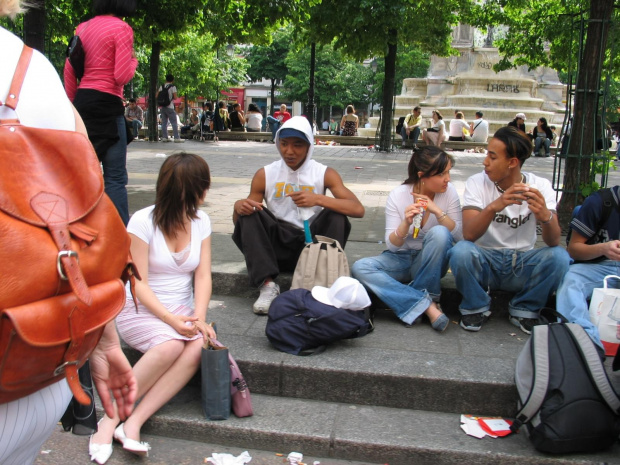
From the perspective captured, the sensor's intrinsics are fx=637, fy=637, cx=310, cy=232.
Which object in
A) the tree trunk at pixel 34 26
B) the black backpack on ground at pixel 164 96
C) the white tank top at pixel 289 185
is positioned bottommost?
the white tank top at pixel 289 185

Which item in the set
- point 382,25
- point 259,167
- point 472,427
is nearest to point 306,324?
point 472,427

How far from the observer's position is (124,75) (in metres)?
4.50

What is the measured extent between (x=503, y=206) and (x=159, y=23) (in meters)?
10.9

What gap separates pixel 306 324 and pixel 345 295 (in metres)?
0.28

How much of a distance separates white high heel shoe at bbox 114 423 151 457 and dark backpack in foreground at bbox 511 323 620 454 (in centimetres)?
180

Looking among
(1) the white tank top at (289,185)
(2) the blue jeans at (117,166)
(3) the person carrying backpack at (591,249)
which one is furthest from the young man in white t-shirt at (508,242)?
(2) the blue jeans at (117,166)

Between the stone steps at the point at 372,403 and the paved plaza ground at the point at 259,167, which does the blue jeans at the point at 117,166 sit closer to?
the stone steps at the point at 372,403

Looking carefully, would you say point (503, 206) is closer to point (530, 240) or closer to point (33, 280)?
point (530, 240)

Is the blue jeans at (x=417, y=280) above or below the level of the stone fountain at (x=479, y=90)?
below

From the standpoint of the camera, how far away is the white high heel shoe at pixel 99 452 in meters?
2.97

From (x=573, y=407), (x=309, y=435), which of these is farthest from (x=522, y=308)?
(x=309, y=435)

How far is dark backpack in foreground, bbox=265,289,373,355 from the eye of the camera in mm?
3631

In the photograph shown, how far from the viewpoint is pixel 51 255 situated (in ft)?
3.93

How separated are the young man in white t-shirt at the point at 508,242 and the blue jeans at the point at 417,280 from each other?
0.11 m
